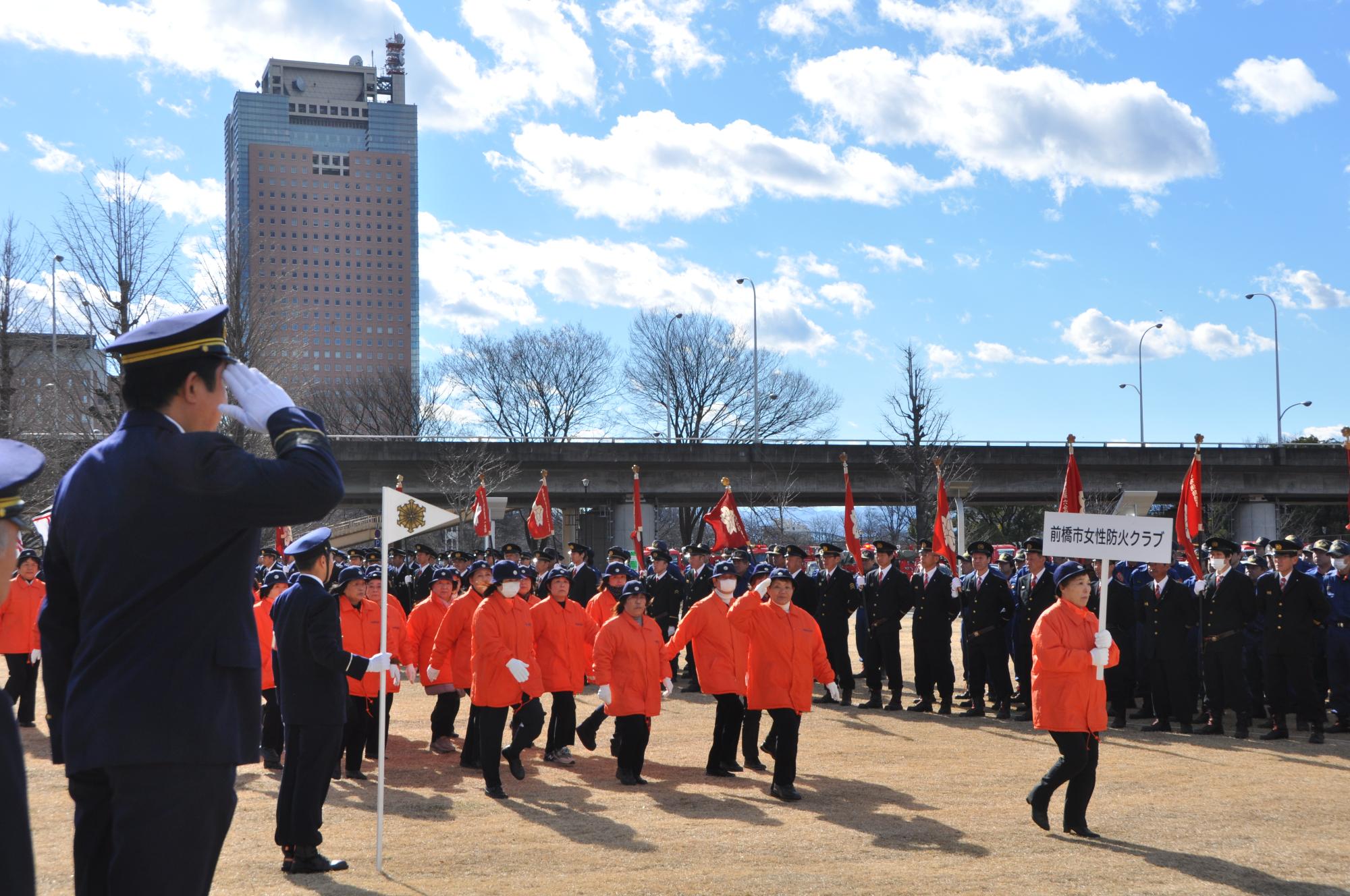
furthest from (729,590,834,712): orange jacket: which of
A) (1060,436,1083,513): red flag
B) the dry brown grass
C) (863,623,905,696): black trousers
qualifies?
(1060,436,1083,513): red flag

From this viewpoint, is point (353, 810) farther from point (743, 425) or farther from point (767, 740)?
point (743, 425)

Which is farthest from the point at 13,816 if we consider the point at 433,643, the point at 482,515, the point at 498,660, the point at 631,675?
the point at 482,515

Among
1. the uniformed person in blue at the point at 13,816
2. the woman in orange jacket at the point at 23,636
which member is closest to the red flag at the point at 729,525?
the woman in orange jacket at the point at 23,636

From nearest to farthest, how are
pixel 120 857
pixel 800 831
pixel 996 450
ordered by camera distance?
pixel 120 857 → pixel 800 831 → pixel 996 450

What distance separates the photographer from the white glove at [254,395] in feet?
9.84

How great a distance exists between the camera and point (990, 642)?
50.5ft

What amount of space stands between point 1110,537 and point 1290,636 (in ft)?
19.3

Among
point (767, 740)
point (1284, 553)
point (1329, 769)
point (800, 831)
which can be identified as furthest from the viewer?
point (1284, 553)

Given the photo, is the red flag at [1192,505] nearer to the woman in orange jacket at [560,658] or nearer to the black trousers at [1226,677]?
the black trousers at [1226,677]

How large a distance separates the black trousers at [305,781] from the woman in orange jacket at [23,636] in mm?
7379

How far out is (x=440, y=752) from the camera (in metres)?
12.7

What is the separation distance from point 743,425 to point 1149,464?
64.6 ft

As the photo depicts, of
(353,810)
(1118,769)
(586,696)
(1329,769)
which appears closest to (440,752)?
(353,810)

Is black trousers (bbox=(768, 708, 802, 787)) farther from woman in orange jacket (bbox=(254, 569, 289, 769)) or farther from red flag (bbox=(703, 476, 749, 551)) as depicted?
red flag (bbox=(703, 476, 749, 551))
